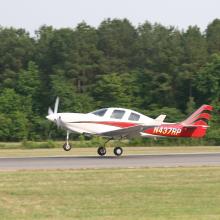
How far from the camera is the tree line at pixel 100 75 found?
61312mm

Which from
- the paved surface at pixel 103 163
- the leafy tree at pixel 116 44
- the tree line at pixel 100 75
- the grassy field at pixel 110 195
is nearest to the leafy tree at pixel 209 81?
the tree line at pixel 100 75

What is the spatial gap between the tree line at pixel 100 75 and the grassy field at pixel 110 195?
29334mm

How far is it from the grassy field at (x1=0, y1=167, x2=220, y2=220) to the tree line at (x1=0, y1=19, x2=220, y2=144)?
29.3m

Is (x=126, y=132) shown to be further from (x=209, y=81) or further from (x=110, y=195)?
(x=209, y=81)

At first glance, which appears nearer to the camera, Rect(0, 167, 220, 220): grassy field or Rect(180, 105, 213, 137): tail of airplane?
Rect(0, 167, 220, 220): grassy field

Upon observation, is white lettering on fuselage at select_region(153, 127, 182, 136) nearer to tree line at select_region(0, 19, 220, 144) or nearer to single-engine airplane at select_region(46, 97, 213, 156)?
single-engine airplane at select_region(46, 97, 213, 156)

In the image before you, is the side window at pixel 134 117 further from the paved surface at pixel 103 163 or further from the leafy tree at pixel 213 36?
the leafy tree at pixel 213 36

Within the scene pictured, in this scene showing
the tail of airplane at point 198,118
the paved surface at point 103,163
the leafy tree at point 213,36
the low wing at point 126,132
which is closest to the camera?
the paved surface at point 103,163

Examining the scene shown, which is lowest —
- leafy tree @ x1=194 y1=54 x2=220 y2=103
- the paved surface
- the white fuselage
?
the paved surface

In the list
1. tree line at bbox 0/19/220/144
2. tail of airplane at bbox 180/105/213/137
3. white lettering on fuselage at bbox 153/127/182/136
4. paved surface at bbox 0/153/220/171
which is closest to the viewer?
paved surface at bbox 0/153/220/171

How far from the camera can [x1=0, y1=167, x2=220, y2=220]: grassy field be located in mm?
13883

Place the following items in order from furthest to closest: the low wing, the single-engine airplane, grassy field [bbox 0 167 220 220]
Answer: the single-engine airplane, the low wing, grassy field [bbox 0 167 220 220]

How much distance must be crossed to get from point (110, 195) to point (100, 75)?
54030 millimetres

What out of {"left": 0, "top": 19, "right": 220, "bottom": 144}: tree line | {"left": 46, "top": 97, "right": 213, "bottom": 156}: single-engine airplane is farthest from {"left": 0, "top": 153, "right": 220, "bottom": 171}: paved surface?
{"left": 0, "top": 19, "right": 220, "bottom": 144}: tree line
